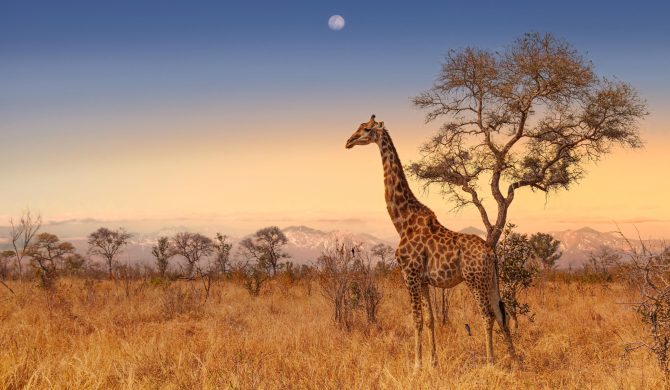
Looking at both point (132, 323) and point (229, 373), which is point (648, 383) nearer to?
point (229, 373)

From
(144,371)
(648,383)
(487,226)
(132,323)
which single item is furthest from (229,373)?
(487,226)

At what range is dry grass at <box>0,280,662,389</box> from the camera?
6.46 m

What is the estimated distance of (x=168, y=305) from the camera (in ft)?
43.8

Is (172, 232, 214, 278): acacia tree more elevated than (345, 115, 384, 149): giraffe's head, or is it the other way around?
(345, 115, 384, 149): giraffe's head

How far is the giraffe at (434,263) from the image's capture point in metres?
→ 7.62

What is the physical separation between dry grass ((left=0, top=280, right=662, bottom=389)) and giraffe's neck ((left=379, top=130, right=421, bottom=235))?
211 centimetres

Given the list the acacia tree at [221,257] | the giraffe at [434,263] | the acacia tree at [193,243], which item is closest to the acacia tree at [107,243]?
the acacia tree at [193,243]

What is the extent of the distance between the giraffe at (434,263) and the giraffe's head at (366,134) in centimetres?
80

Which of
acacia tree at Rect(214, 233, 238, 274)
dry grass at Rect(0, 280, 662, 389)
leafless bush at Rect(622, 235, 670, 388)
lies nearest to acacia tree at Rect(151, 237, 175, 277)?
acacia tree at Rect(214, 233, 238, 274)

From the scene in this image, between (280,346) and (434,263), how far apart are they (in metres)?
2.98

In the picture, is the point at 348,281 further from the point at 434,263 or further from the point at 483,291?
the point at 483,291

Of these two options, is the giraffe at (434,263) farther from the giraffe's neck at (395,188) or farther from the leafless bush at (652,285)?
the leafless bush at (652,285)

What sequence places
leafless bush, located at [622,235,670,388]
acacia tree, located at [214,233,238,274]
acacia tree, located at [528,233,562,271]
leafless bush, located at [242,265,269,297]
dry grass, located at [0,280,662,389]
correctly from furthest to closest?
1. acacia tree, located at [528,233,562,271]
2. acacia tree, located at [214,233,238,274]
3. leafless bush, located at [242,265,269,297]
4. dry grass, located at [0,280,662,389]
5. leafless bush, located at [622,235,670,388]

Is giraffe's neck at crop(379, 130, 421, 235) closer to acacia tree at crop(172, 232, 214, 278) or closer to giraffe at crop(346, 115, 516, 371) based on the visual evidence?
giraffe at crop(346, 115, 516, 371)
